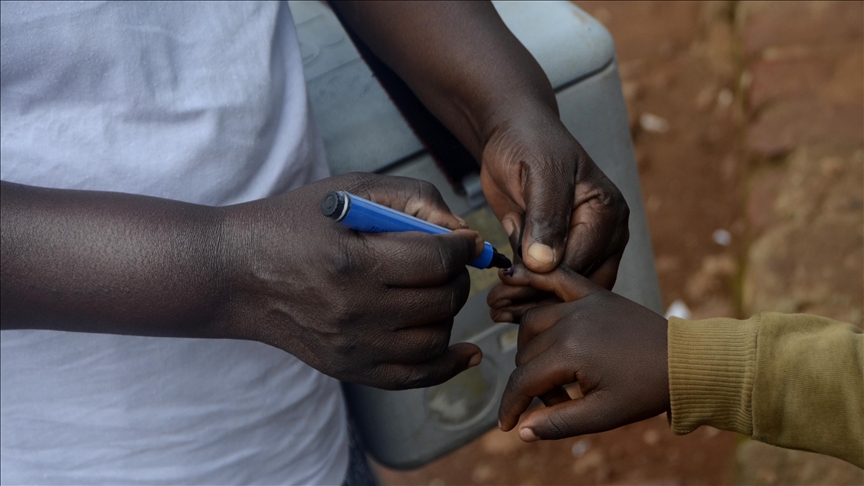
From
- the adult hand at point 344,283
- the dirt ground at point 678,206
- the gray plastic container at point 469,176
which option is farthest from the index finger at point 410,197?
the dirt ground at point 678,206

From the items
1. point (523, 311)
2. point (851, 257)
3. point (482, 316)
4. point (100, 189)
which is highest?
point (100, 189)

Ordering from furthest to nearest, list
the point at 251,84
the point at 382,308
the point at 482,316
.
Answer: the point at 482,316
the point at 251,84
the point at 382,308

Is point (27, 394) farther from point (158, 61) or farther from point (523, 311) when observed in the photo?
point (523, 311)

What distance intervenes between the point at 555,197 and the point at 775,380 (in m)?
0.32

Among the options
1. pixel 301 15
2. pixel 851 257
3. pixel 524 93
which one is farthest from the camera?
pixel 851 257

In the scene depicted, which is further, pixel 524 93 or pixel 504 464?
pixel 504 464

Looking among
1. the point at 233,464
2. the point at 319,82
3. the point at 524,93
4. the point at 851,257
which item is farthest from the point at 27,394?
the point at 851,257

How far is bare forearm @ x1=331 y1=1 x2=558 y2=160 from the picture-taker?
3.35 ft

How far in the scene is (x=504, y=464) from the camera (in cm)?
208

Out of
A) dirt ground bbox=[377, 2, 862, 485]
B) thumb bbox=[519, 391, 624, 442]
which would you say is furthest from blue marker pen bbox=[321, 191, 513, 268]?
dirt ground bbox=[377, 2, 862, 485]

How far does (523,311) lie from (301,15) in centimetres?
64

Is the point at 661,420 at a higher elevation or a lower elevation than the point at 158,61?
lower

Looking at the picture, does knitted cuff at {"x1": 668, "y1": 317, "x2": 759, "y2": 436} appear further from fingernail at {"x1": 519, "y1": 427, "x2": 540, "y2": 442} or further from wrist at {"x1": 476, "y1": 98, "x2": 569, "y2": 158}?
wrist at {"x1": 476, "y1": 98, "x2": 569, "y2": 158}

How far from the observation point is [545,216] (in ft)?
3.11
